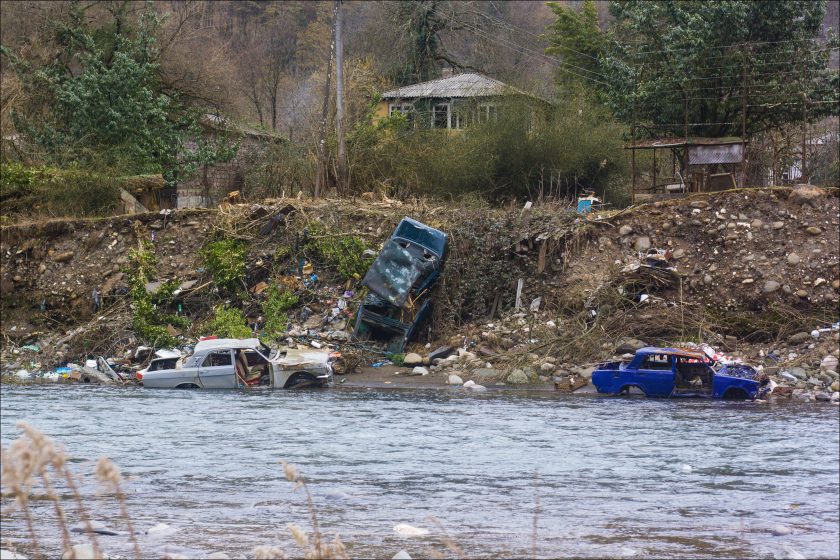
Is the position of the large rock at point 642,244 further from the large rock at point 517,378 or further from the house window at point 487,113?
the house window at point 487,113

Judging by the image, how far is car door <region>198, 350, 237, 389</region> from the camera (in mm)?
21047

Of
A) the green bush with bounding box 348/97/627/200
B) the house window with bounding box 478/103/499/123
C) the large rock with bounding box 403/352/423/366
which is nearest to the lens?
the large rock with bounding box 403/352/423/366

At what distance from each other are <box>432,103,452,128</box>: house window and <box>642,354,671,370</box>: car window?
2172 centimetres

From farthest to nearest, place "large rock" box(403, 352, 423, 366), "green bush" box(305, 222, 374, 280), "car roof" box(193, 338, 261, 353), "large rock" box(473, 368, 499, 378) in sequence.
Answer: "green bush" box(305, 222, 374, 280) → "large rock" box(403, 352, 423, 366) → "large rock" box(473, 368, 499, 378) → "car roof" box(193, 338, 261, 353)

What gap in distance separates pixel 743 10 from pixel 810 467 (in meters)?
22.2

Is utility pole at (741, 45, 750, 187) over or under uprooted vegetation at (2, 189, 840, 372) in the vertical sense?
over

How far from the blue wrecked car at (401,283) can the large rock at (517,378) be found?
3215mm

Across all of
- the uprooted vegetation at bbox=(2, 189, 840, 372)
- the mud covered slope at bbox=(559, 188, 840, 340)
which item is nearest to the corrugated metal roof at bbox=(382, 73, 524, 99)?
the uprooted vegetation at bbox=(2, 189, 840, 372)

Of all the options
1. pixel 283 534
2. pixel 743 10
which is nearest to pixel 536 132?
pixel 743 10

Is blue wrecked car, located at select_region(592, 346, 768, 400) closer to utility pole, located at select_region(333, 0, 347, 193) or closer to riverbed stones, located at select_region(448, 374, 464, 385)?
riverbed stones, located at select_region(448, 374, 464, 385)

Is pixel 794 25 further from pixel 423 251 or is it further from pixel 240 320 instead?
pixel 240 320

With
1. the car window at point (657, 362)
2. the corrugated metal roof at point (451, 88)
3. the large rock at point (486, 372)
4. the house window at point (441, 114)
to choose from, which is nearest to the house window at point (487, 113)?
the corrugated metal roof at point (451, 88)

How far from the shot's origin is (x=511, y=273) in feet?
86.0

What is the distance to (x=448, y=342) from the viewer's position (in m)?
24.9
